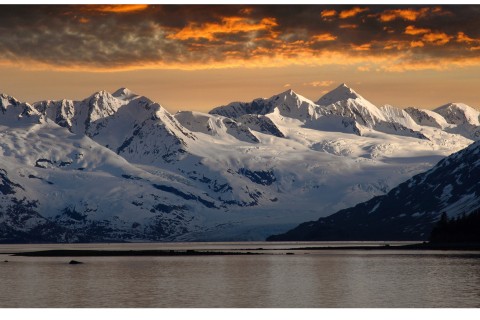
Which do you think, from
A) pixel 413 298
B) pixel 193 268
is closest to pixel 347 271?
pixel 193 268

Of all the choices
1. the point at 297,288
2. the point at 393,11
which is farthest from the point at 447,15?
the point at 297,288

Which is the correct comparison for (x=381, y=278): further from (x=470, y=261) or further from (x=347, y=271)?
(x=470, y=261)

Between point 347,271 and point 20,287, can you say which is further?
point 347,271

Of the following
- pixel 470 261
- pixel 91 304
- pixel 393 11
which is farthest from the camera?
pixel 470 261

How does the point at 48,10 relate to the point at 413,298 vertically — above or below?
above

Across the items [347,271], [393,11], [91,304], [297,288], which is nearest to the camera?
[91,304]

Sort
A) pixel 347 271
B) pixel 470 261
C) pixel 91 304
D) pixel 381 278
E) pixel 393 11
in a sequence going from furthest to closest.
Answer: pixel 470 261 < pixel 347 271 < pixel 381 278 < pixel 393 11 < pixel 91 304
